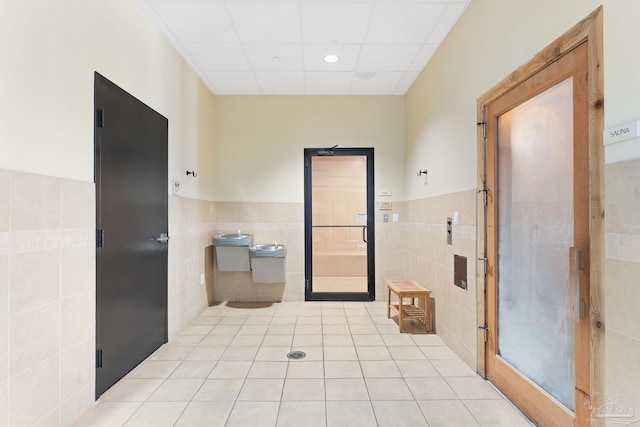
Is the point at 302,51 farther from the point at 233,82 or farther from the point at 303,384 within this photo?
the point at 303,384

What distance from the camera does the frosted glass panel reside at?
1.82 meters

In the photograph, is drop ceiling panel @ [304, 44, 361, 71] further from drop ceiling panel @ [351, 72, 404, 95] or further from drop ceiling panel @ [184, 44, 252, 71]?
drop ceiling panel @ [184, 44, 252, 71]

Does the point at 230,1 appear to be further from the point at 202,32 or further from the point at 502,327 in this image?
the point at 502,327

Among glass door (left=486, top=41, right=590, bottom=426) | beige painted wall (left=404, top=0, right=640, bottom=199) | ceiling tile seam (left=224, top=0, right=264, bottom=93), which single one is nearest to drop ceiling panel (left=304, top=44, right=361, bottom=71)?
ceiling tile seam (left=224, top=0, right=264, bottom=93)

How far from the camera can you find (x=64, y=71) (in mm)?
1973

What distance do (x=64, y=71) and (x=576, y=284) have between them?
9.45ft

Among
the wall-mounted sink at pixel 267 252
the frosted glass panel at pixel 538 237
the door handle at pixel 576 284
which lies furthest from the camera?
the wall-mounted sink at pixel 267 252

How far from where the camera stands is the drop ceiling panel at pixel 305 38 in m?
2.83

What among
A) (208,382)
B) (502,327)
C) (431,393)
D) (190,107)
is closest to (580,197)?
(502,327)

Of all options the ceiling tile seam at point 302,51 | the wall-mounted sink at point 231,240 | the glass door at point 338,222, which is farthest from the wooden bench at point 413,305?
the ceiling tile seam at point 302,51

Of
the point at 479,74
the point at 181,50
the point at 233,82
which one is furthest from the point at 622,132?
the point at 233,82

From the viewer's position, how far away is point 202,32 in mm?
3199

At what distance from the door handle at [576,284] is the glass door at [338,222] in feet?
10.7

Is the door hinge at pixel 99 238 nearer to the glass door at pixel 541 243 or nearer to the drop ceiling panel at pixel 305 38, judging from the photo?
the drop ceiling panel at pixel 305 38
